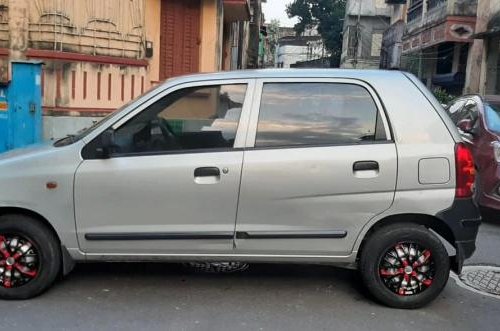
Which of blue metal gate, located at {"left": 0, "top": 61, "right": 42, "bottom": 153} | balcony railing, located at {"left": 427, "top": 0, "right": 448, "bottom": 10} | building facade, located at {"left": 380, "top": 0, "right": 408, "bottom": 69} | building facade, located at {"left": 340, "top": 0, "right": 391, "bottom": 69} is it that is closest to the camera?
Result: blue metal gate, located at {"left": 0, "top": 61, "right": 42, "bottom": 153}

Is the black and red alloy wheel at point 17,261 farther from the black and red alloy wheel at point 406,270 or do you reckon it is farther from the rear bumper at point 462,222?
the rear bumper at point 462,222

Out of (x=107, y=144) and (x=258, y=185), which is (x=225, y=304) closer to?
(x=258, y=185)

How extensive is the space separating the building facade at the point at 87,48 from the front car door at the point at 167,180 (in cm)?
710

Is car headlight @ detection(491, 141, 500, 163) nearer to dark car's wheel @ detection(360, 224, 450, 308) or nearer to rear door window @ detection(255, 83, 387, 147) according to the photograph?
dark car's wheel @ detection(360, 224, 450, 308)

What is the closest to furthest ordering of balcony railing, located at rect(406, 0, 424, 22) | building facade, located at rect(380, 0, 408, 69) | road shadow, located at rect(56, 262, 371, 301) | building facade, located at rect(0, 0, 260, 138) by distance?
road shadow, located at rect(56, 262, 371, 301)
building facade, located at rect(0, 0, 260, 138)
balcony railing, located at rect(406, 0, 424, 22)
building facade, located at rect(380, 0, 408, 69)

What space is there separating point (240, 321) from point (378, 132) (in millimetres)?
1654

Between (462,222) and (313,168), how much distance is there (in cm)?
115

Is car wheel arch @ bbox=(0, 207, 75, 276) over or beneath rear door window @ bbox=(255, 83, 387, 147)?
beneath

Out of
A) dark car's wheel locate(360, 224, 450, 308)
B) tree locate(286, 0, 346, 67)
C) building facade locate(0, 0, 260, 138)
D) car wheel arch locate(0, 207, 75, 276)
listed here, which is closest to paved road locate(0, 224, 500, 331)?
dark car's wheel locate(360, 224, 450, 308)

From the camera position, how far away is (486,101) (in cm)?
819

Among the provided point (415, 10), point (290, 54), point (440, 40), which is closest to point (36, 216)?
point (440, 40)

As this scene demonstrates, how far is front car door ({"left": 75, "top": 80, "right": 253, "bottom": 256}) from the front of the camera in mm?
4215

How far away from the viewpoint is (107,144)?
166 inches

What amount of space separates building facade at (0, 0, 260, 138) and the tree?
145 feet
